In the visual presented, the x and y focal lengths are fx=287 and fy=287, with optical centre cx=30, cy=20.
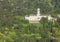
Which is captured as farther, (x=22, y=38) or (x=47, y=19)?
(x=47, y=19)

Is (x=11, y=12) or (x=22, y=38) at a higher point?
(x=11, y=12)

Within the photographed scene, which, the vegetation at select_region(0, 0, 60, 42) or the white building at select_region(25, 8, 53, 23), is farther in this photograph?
the white building at select_region(25, 8, 53, 23)

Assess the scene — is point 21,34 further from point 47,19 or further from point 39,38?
point 47,19

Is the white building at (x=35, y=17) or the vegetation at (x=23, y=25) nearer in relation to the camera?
the vegetation at (x=23, y=25)

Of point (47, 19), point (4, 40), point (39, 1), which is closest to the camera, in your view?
point (4, 40)

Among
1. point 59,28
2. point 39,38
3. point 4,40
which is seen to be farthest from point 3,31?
point 59,28

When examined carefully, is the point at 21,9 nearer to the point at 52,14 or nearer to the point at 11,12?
the point at 11,12

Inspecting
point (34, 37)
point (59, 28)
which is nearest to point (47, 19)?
point (59, 28)

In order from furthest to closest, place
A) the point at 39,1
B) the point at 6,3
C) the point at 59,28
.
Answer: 1. the point at 39,1
2. the point at 6,3
3. the point at 59,28
